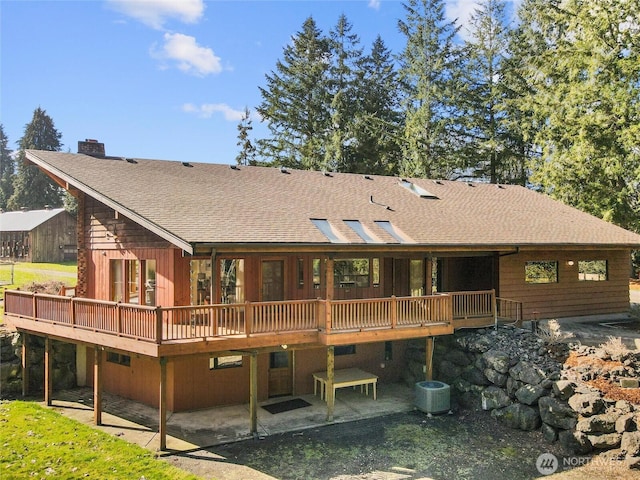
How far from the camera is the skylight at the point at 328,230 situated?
41.8 feet

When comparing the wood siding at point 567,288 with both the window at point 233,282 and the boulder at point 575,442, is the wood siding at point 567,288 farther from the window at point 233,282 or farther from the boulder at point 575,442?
the window at point 233,282

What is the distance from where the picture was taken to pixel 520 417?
37.9ft

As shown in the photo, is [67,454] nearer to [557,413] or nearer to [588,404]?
[557,413]

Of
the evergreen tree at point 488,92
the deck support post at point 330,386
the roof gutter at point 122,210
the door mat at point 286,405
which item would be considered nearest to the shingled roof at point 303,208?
the roof gutter at point 122,210

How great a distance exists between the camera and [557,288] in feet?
55.6

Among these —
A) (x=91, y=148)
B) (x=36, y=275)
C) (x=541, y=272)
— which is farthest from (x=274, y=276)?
(x=36, y=275)

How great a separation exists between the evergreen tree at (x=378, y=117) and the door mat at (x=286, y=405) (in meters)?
23.6

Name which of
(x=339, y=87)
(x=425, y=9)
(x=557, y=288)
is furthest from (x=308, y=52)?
(x=557, y=288)

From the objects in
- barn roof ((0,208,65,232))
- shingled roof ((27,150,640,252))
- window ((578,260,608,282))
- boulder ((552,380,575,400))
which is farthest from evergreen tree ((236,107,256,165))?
boulder ((552,380,575,400))

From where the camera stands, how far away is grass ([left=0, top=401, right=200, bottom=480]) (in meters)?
9.34

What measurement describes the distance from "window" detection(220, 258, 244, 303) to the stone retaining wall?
6.76m

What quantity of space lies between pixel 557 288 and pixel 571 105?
14576 millimetres

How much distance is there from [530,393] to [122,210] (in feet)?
37.5

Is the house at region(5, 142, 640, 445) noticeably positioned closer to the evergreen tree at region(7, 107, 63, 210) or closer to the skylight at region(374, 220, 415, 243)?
the skylight at region(374, 220, 415, 243)
